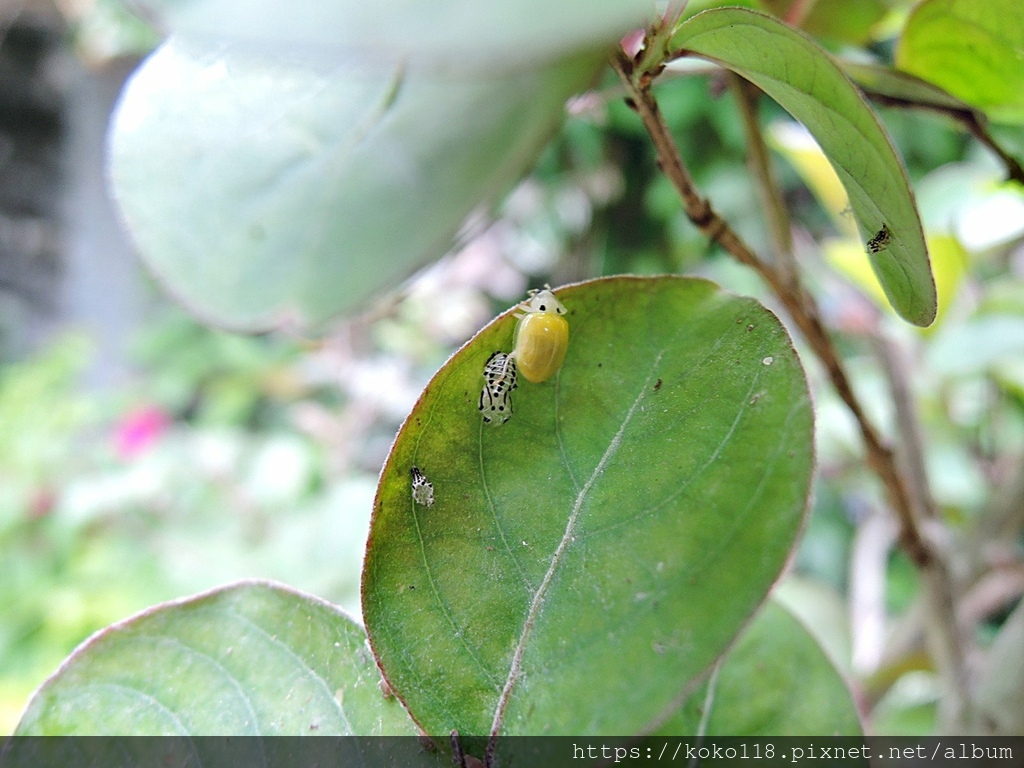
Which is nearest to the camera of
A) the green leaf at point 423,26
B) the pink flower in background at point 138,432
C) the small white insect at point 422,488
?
the green leaf at point 423,26

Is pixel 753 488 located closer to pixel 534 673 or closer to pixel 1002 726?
pixel 534 673

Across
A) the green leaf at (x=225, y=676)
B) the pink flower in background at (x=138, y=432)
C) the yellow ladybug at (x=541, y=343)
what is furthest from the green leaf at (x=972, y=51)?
the pink flower in background at (x=138, y=432)

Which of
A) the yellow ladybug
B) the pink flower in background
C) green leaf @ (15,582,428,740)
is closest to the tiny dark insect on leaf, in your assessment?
the yellow ladybug

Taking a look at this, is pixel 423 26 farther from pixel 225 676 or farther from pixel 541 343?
pixel 225 676

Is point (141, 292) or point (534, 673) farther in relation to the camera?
point (141, 292)

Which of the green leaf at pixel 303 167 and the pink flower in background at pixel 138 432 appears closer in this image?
the green leaf at pixel 303 167

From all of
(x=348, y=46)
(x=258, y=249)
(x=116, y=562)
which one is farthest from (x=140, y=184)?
Result: (x=116, y=562)

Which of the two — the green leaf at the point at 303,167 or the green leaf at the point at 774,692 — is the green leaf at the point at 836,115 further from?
the green leaf at the point at 774,692
